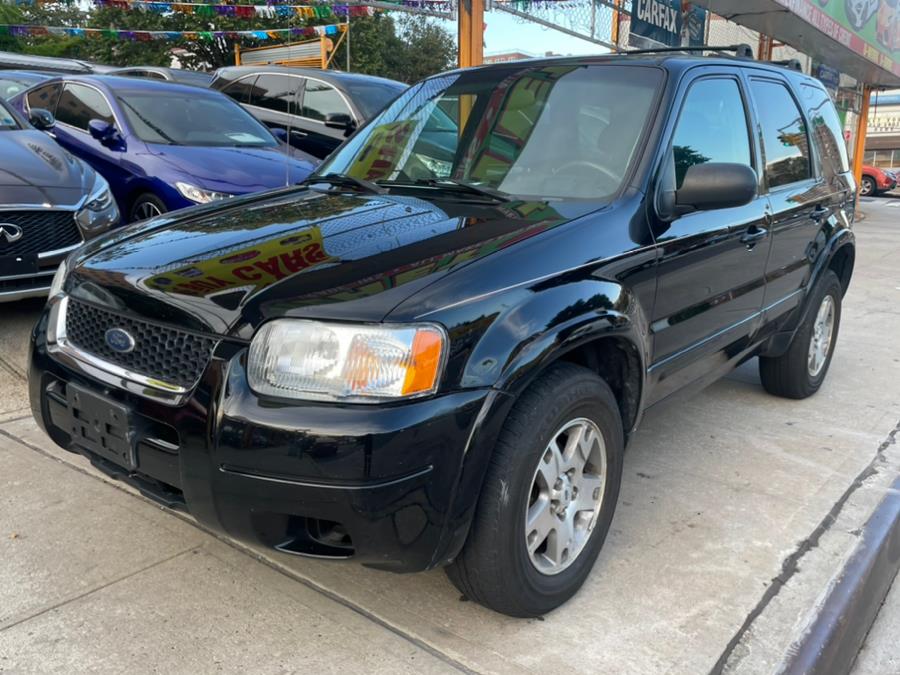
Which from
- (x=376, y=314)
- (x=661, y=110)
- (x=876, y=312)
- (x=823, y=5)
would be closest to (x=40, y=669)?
(x=376, y=314)

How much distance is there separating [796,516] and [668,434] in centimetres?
95

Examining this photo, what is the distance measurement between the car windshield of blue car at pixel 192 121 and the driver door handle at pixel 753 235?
468 cm

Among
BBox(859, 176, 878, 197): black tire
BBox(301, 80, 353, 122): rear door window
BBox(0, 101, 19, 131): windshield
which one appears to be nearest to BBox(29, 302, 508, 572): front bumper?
BBox(0, 101, 19, 131): windshield

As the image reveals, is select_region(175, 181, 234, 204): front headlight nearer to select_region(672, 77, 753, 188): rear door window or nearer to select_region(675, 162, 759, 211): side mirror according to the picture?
select_region(672, 77, 753, 188): rear door window

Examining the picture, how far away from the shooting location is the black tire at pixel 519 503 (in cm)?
226

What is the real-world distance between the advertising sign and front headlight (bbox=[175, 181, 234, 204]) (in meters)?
5.48

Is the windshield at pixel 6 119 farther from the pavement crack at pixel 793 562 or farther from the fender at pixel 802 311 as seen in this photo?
the pavement crack at pixel 793 562

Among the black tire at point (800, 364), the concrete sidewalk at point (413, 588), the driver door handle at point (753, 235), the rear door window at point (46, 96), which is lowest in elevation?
the concrete sidewalk at point (413, 588)

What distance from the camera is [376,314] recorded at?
2098 mm

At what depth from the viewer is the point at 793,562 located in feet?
9.84

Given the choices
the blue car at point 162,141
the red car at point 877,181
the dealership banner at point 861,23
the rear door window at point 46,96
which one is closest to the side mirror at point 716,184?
the blue car at point 162,141

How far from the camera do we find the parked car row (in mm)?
4730

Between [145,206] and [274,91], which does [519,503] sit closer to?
[145,206]

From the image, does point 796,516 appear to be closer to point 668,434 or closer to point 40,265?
point 668,434
